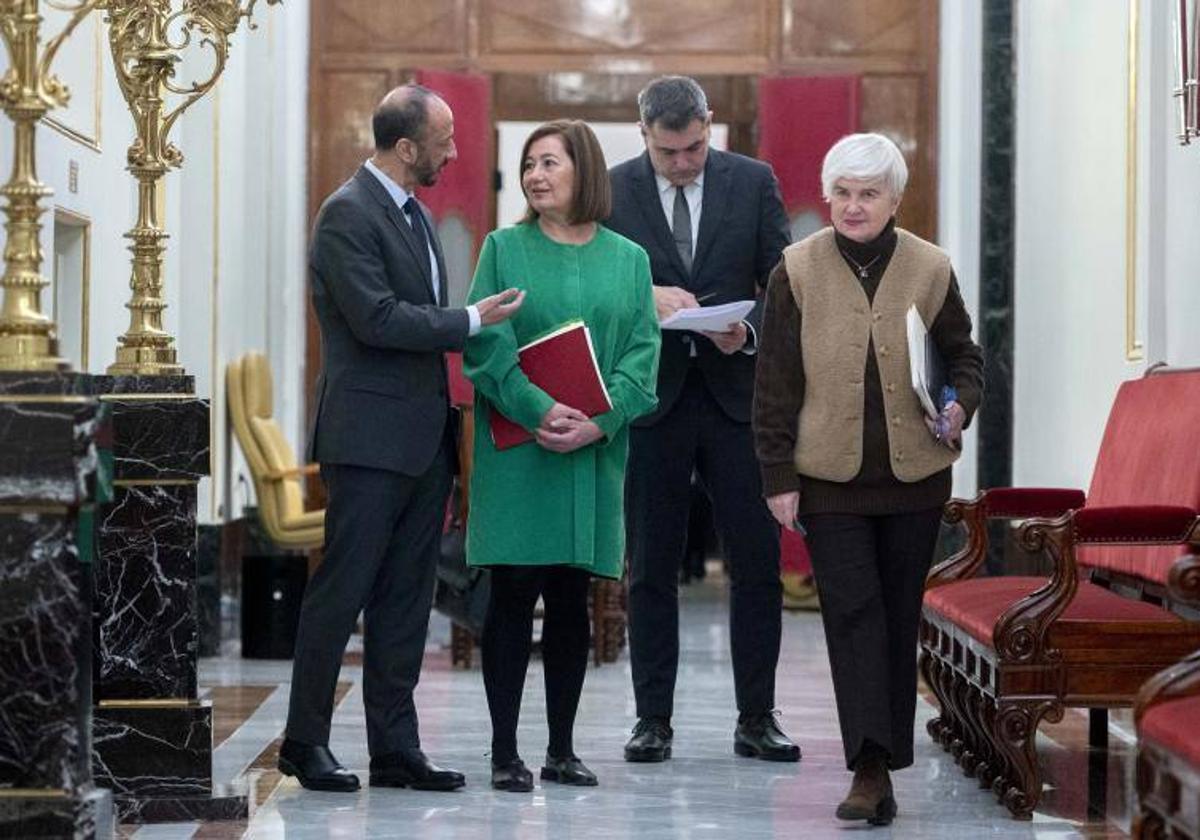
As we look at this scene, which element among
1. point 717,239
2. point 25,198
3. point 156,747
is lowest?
point 156,747

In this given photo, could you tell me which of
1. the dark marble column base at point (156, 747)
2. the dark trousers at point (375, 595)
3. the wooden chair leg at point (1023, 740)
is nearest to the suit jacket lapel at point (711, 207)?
the dark trousers at point (375, 595)

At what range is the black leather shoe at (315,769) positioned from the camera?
17.5 feet

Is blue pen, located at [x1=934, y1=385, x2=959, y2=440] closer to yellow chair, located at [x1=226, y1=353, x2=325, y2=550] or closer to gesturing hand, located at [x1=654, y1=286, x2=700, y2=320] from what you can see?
gesturing hand, located at [x1=654, y1=286, x2=700, y2=320]

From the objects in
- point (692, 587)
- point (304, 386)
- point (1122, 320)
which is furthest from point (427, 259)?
point (692, 587)

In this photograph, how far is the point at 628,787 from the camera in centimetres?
553

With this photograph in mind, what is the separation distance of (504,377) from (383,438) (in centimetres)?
31

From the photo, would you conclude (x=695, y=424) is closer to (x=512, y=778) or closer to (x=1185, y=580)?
(x=512, y=778)

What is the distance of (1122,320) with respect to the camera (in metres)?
8.03

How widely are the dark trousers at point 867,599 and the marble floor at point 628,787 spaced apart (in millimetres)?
252

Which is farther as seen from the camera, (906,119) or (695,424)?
(906,119)

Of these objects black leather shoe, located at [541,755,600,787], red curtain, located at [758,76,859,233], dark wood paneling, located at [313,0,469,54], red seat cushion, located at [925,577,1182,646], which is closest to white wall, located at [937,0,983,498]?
red curtain, located at [758,76,859,233]

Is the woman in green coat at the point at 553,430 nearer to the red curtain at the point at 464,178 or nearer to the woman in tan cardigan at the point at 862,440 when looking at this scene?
the woman in tan cardigan at the point at 862,440

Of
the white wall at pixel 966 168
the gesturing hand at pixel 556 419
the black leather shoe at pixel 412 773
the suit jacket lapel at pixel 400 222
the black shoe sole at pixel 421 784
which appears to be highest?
the white wall at pixel 966 168

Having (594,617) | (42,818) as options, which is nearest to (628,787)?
(42,818)
